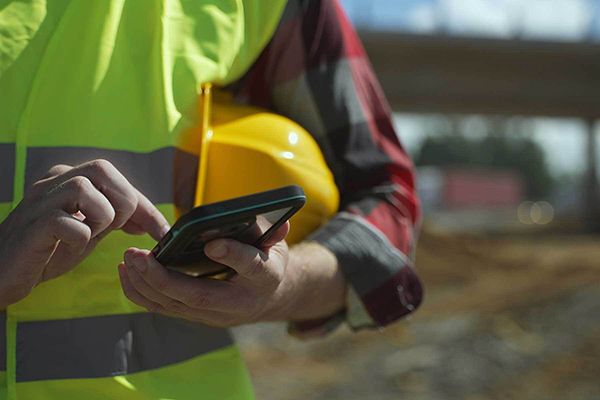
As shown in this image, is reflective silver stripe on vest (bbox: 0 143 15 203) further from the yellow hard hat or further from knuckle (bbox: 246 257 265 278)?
knuckle (bbox: 246 257 265 278)

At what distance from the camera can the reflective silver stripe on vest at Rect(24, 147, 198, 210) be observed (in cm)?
121

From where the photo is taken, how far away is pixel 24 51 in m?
1.23

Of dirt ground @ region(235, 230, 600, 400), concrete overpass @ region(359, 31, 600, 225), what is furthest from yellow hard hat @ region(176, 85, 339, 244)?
concrete overpass @ region(359, 31, 600, 225)

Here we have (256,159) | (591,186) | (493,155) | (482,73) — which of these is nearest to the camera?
(256,159)

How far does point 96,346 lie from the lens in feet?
4.03

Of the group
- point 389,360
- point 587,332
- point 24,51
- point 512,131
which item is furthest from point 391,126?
point 512,131

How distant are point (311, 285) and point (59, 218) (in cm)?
66

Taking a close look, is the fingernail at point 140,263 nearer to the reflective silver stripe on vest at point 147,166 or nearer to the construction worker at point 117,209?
the construction worker at point 117,209

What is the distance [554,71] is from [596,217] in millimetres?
8136

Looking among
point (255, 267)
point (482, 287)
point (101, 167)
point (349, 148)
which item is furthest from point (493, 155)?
point (101, 167)

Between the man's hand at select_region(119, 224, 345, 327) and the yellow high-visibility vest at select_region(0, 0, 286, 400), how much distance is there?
13 centimetres

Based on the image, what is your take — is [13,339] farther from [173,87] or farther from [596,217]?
[596,217]

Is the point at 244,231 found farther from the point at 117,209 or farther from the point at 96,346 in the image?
the point at 96,346

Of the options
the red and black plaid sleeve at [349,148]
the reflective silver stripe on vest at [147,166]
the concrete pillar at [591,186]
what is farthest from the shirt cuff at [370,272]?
the concrete pillar at [591,186]
